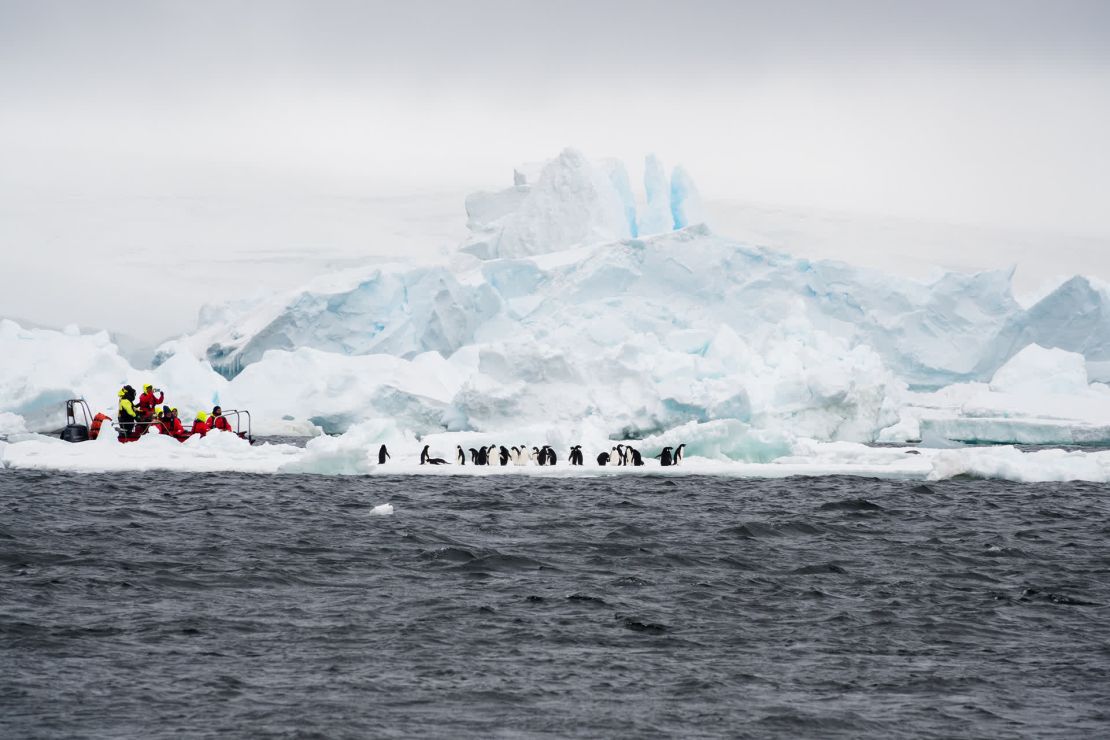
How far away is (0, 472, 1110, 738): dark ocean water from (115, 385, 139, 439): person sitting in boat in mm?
6967

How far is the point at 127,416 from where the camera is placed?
2178 cm

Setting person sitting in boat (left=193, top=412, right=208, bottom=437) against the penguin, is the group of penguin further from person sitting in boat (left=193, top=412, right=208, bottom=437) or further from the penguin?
person sitting in boat (left=193, top=412, right=208, bottom=437)

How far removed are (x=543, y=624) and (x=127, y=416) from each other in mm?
15693

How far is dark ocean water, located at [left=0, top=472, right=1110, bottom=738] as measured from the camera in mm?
6094

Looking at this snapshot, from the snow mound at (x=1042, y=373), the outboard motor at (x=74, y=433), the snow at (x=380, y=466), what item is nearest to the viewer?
the snow at (x=380, y=466)

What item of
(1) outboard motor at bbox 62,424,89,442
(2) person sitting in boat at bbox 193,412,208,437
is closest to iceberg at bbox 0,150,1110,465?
(2) person sitting in boat at bbox 193,412,208,437

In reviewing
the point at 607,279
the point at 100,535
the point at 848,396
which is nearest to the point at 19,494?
the point at 100,535

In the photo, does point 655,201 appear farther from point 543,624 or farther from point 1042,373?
point 543,624

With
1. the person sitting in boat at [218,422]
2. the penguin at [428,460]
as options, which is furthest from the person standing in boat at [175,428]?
the penguin at [428,460]

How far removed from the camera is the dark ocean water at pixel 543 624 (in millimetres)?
6094

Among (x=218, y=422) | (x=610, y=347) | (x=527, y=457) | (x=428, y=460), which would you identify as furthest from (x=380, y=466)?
(x=610, y=347)

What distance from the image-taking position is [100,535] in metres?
11.8

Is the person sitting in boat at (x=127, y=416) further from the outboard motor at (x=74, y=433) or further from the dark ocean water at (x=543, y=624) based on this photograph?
the dark ocean water at (x=543, y=624)

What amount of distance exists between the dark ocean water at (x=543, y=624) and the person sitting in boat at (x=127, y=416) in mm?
6967
